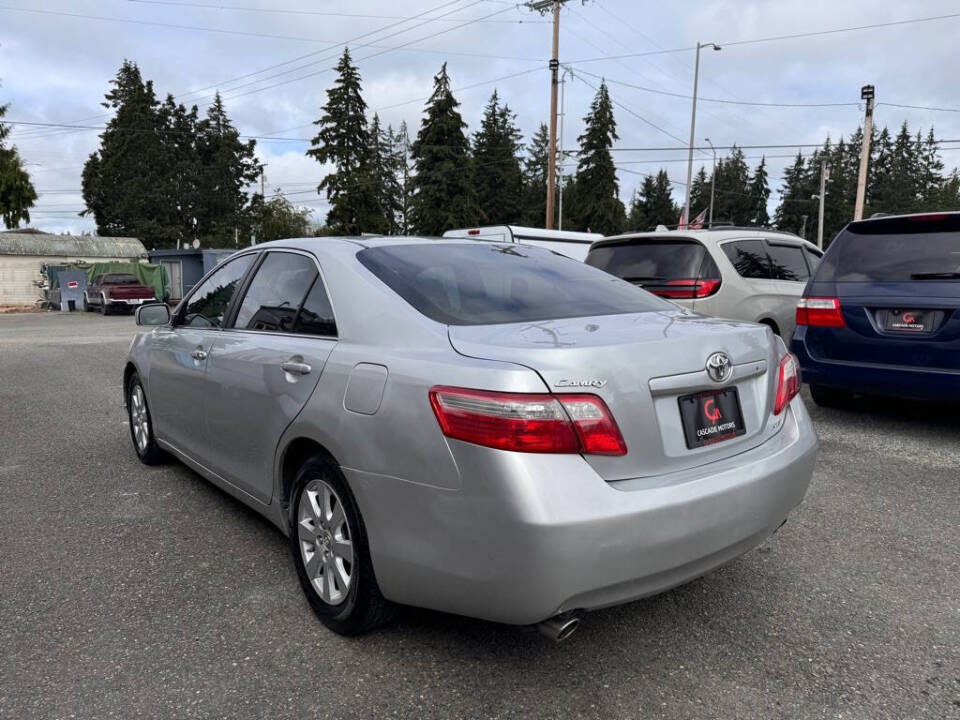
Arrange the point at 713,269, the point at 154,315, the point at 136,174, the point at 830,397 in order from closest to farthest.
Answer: the point at 154,315
the point at 830,397
the point at 713,269
the point at 136,174

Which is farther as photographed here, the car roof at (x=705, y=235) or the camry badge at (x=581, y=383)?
the car roof at (x=705, y=235)

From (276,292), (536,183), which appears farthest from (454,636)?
(536,183)

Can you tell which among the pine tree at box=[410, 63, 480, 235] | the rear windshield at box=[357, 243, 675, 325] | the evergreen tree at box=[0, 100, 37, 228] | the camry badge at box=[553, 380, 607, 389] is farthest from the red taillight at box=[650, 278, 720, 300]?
the evergreen tree at box=[0, 100, 37, 228]

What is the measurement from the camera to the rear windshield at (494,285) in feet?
9.33

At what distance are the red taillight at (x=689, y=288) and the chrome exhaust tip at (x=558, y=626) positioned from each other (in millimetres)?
5814

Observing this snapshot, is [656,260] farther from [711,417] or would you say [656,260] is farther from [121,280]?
[121,280]

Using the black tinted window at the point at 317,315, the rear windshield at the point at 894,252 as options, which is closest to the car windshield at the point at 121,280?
the rear windshield at the point at 894,252

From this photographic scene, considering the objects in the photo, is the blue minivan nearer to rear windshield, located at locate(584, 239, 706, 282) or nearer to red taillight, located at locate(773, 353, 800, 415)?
rear windshield, located at locate(584, 239, 706, 282)

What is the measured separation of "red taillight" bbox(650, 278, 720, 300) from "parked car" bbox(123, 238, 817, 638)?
447 cm

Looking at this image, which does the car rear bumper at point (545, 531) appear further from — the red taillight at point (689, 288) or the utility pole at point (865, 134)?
the utility pole at point (865, 134)

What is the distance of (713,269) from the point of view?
770 centimetres

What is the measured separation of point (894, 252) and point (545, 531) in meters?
4.98

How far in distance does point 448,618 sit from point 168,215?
66269 millimetres

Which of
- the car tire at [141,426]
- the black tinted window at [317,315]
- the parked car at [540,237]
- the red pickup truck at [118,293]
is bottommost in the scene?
the red pickup truck at [118,293]
